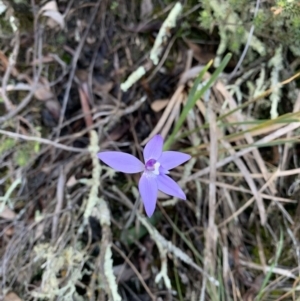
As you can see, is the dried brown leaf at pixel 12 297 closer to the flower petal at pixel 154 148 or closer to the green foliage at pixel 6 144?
the green foliage at pixel 6 144

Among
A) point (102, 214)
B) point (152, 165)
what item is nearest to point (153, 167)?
point (152, 165)

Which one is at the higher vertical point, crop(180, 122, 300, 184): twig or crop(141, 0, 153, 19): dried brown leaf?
crop(141, 0, 153, 19): dried brown leaf

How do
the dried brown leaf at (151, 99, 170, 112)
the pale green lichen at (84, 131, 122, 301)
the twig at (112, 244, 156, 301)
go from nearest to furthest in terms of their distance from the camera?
the pale green lichen at (84, 131, 122, 301) < the twig at (112, 244, 156, 301) < the dried brown leaf at (151, 99, 170, 112)

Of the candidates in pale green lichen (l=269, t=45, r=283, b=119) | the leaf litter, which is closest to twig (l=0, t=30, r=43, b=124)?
the leaf litter

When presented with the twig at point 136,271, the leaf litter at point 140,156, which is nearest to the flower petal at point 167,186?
the leaf litter at point 140,156

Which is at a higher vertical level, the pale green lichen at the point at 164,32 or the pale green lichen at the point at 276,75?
the pale green lichen at the point at 164,32

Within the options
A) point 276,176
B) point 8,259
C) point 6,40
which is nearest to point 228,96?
point 276,176

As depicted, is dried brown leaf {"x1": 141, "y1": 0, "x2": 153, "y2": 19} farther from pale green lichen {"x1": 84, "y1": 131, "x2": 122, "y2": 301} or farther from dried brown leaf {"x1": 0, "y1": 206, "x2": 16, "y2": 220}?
dried brown leaf {"x1": 0, "y1": 206, "x2": 16, "y2": 220}
